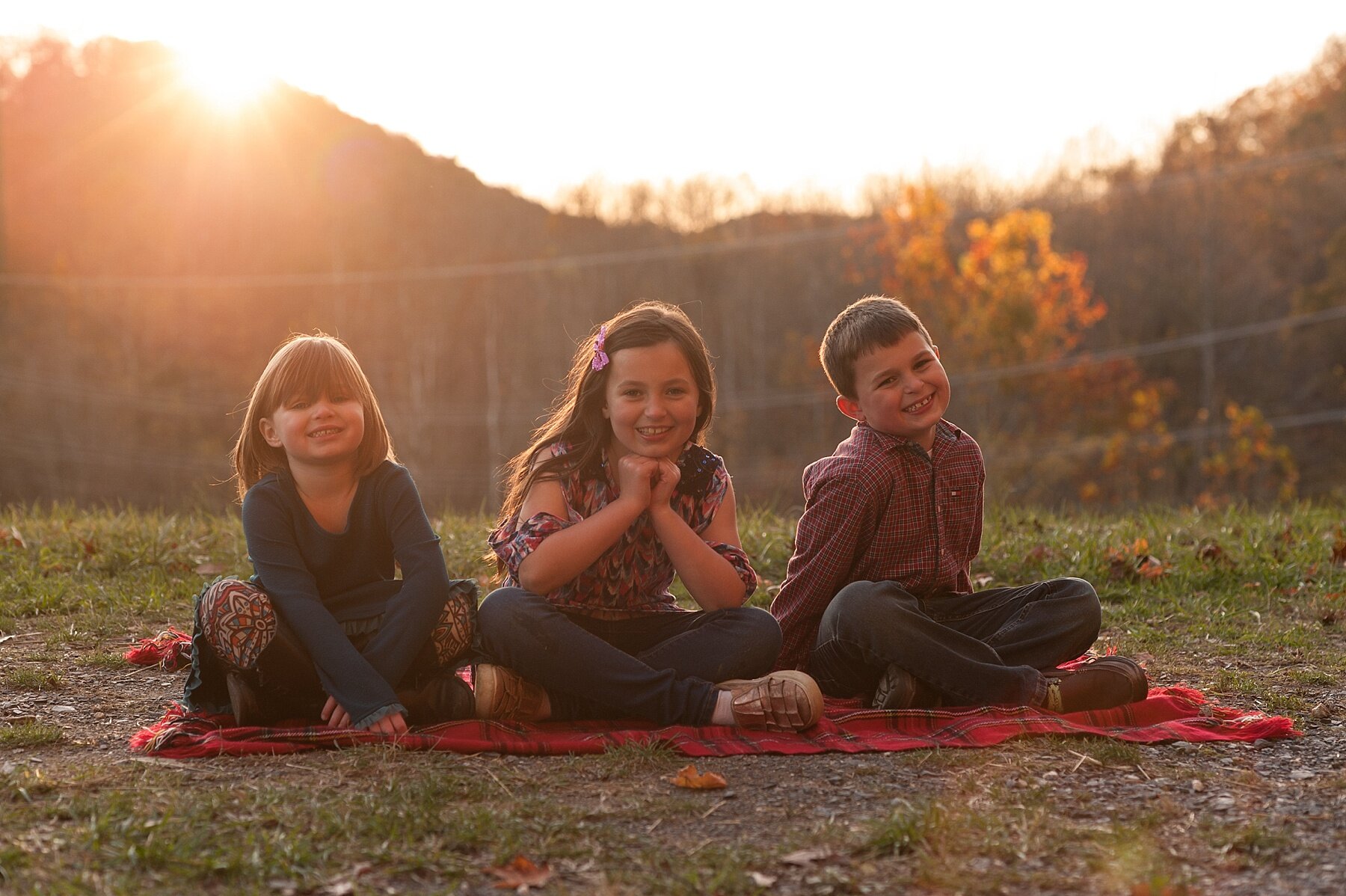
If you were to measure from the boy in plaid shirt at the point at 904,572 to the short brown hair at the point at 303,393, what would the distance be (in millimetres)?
1262

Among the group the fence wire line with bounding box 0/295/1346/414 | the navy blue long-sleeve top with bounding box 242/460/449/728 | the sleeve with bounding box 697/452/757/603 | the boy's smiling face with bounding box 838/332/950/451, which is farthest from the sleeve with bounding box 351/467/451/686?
the fence wire line with bounding box 0/295/1346/414

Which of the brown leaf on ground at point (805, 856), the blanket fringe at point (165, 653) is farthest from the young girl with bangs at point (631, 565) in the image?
the blanket fringe at point (165, 653)

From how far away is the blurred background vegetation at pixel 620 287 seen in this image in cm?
2577

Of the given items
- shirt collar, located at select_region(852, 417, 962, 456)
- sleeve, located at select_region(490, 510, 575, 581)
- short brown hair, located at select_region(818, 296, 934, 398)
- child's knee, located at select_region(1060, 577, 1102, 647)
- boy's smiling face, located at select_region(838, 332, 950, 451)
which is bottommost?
child's knee, located at select_region(1060, 577, 1102, 647)

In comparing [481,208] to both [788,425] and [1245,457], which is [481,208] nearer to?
[788,425]

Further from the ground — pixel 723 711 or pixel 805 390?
pixel 723 711

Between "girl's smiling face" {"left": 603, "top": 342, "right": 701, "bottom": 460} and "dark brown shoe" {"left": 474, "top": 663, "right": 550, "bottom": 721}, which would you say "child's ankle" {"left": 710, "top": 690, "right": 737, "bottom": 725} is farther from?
"girl's smiling face" {"left": 603, "top": 342, "right": 701, "bottom": 460}

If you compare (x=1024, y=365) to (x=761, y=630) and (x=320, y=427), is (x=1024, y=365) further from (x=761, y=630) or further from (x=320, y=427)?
(x=320, y=427)

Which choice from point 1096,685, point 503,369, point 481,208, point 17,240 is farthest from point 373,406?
point 17,240

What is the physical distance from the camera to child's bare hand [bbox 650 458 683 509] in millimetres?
3117

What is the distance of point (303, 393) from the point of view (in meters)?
3.19

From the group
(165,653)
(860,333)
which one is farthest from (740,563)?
(165,653)

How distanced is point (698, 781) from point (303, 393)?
1.50 meters

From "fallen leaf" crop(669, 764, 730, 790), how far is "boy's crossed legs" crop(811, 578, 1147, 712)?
2.61ft
